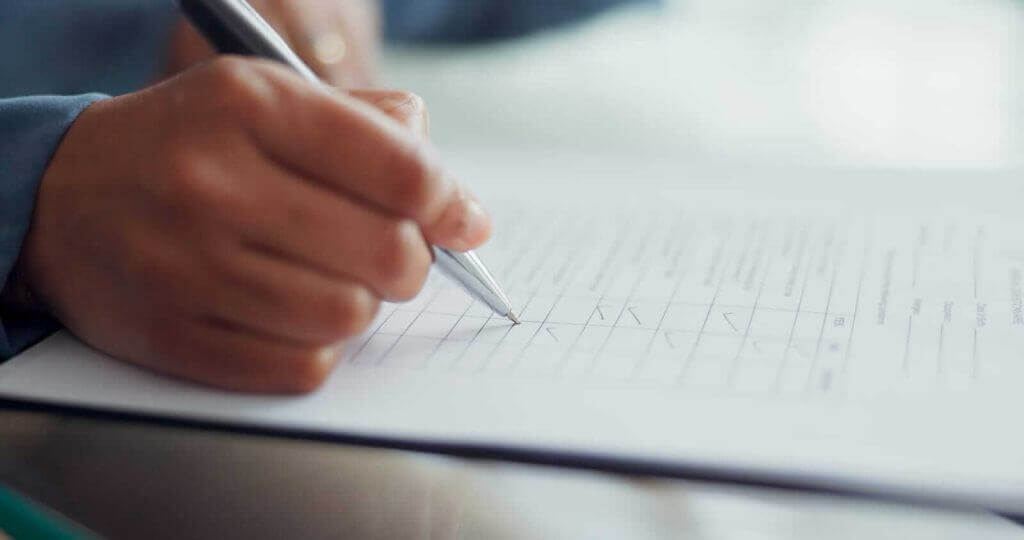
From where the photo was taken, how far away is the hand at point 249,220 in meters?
0.28

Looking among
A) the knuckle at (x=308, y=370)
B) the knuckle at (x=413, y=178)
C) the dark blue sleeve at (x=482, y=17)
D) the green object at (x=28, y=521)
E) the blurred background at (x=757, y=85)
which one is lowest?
the blurred background at (x=757, y=85)

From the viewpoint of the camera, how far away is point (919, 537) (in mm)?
336

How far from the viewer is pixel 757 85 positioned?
2.43 ft

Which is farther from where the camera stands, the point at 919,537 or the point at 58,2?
the point at 58,2

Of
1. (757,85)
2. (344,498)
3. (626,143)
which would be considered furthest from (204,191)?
(757,85)

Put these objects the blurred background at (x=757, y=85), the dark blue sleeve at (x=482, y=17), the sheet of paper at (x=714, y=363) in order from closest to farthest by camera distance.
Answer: the sheet of paper at (x=714, y=363) → the blurred background at (x=757, y=85) → the dark blue sleeve at (x=482, y=17)

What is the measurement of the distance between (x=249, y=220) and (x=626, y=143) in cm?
40

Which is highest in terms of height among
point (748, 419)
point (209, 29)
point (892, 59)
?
point (209, 29)

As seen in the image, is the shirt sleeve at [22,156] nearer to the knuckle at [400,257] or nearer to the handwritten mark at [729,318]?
the knuckle at [400,257]

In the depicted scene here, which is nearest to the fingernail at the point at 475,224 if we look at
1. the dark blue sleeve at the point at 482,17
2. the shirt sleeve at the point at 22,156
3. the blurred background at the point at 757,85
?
the shirt sleeve at the point at 22,156

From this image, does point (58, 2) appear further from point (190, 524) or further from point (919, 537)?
point (919, 537)

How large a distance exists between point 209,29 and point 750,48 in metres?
0.64

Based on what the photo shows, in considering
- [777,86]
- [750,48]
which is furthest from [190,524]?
[750,48]

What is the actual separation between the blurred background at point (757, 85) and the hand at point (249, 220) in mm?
319
